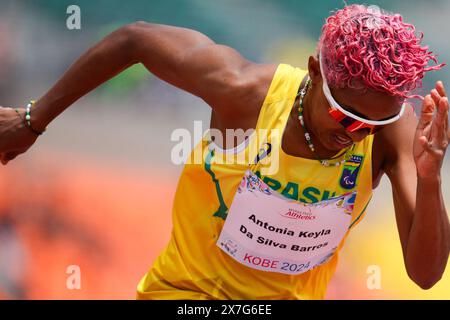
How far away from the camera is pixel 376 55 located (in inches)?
82.1

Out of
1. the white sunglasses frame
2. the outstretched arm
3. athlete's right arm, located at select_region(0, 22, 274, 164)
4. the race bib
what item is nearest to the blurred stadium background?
athlete's right arm, located at select_region(0, 22, 274, 164)

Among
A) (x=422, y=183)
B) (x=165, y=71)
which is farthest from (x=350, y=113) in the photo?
(x=165, y=71)

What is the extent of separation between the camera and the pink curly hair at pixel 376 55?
6.79ft

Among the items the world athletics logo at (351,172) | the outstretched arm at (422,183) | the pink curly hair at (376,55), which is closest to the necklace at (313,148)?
the world athletics logo at (351,172)

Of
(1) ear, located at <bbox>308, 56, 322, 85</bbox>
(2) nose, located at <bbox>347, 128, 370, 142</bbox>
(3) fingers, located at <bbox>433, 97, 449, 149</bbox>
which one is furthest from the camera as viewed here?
(1) ear, located at <bbox>308, 56, 322, 85</bbox>

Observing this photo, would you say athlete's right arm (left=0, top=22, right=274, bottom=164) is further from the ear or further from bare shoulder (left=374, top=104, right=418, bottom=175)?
bare shoulder (left=374, top=104, right=418, bottom=175)

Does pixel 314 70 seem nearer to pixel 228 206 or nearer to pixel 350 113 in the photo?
pixel 350 113

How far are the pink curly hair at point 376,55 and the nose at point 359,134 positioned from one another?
137 millimetres

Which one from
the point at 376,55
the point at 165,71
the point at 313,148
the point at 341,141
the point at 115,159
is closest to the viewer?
the point at 376,55

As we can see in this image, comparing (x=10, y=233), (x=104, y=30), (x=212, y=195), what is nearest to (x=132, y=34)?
(x=212, y=195)

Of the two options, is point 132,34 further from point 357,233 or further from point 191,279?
point 357,233

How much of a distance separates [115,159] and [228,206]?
1734mm

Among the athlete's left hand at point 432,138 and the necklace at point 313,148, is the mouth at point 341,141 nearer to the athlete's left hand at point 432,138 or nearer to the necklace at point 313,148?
the necklace at point 313,148

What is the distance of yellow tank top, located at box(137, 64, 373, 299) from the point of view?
2.38 meters
